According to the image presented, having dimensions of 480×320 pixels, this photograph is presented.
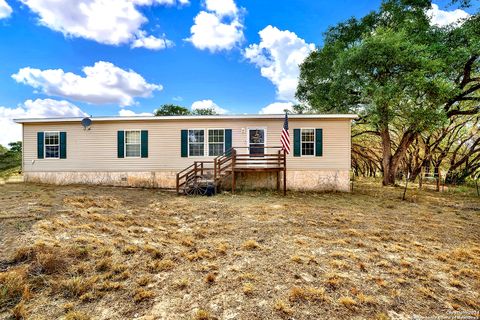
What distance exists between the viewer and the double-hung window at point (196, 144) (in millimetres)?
11227

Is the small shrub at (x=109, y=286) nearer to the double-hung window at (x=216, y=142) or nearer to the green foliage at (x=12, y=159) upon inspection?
the double-hung window at (x=216, y=142)

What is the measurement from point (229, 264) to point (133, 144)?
9457mm

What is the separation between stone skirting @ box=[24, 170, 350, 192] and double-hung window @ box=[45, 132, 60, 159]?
906mm

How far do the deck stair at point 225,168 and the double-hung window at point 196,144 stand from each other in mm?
515

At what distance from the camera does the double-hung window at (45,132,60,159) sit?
37.4 ft

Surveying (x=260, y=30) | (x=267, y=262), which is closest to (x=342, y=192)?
(x=267, y=262)

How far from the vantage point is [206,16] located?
13039 mm

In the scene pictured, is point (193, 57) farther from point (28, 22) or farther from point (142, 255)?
point (142, 255)

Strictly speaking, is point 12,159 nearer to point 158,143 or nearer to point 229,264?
point 158,143

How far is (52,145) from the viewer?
37.5ft

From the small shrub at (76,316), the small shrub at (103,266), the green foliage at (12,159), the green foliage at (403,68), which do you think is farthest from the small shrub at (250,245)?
the green foliage at (12,159)

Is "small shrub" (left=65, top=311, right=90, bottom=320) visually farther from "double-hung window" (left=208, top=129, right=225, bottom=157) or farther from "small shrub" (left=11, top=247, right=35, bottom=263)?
"double-hung window" (left=208, top=129, right=225, bottom=157)

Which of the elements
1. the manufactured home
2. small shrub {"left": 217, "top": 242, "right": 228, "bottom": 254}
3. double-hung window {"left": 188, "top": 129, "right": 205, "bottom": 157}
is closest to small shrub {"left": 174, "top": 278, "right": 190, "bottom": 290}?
small shrub {"left": 217, "top": 242, "right": 228, "bottom": 254}

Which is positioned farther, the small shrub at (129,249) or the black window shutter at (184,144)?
the black window shutter at (184,144)
